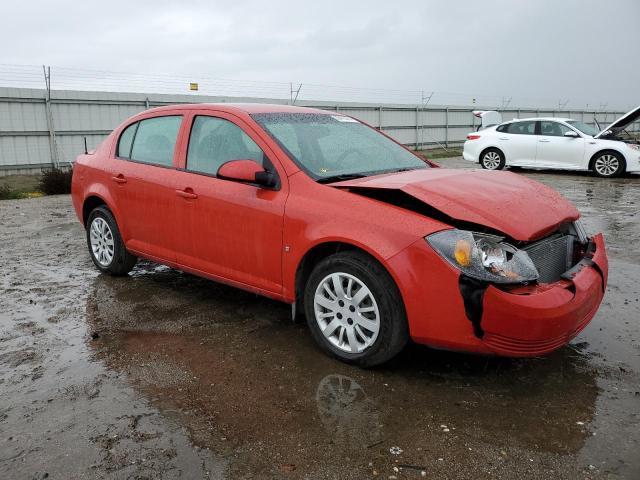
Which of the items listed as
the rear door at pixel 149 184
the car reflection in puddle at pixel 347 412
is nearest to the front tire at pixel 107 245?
the rear door at pixel 149 184

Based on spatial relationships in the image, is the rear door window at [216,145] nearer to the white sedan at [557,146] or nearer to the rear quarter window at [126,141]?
the rear quarter window at [126,141]

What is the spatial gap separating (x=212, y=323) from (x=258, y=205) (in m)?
1.01

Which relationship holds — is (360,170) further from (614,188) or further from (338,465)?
(614,188)

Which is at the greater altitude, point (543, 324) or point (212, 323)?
point (543, 324)

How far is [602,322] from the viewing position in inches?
163

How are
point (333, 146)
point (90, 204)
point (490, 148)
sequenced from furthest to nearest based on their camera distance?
point (490, 148) → point (90, 204) → point (333, 146)

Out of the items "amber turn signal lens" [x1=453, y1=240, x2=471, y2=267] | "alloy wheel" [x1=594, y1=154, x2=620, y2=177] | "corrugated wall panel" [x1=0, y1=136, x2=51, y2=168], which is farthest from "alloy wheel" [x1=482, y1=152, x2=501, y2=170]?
"amber turn signal lens" [x1=453, y1=240, x2=471, y2=267]

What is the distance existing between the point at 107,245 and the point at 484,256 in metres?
3.71

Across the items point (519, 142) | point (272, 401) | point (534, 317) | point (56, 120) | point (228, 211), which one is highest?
point (56, 120)

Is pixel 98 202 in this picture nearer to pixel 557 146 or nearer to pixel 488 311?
pixel 488 311

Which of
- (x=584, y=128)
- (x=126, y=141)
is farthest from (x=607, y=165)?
(x=126, y=141)

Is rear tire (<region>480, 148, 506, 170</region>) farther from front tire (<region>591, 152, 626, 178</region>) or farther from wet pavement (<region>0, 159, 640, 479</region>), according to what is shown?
wet pavement (<region>0, 159, 640, 479</region>)

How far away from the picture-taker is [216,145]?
430cm

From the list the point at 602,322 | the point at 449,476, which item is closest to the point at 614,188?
the point at 602,322
